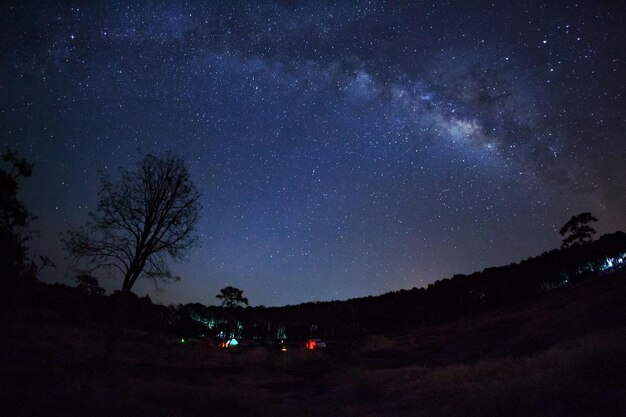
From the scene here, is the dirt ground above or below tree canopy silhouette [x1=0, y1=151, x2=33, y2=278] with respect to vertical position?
below

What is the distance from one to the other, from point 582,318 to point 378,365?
52.6ft

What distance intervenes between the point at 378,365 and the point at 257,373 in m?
10.4

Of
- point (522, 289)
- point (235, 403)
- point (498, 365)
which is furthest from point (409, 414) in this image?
point (522, 289)

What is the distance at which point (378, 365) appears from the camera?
1182 inches

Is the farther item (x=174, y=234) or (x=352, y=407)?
(x=174, y=234)

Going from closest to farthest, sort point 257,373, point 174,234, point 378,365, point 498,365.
Result: point 498,365 < point 174,234 < point 257,373 < point 378,365

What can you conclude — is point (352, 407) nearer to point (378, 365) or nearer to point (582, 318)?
point (378, 365)

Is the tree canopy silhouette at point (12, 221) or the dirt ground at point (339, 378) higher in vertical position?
the tree canopy silhouette at point (12, 221)

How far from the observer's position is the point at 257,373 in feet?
83.8

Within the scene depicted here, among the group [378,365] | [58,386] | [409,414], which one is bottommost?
[378,365]

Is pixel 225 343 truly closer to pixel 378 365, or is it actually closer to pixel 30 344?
pixel 378 365

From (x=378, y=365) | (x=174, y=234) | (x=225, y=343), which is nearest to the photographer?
(x=174, y=234)

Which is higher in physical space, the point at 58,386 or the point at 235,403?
the point at 58,386

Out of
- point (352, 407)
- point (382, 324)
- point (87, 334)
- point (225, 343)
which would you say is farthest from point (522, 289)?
point (87, 334)
